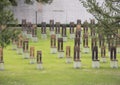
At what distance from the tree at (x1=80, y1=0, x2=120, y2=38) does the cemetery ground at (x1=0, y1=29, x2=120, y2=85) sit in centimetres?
151

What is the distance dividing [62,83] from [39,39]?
11.3m

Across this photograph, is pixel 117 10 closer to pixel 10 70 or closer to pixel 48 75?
pixel 48 75

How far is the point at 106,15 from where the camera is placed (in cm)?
1482

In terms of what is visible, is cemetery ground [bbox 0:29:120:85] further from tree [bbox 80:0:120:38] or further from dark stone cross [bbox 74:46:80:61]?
tree [bbox 80:0:120:38]

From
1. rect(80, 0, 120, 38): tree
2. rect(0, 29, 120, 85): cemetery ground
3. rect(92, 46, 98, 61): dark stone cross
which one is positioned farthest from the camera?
rect(92, 46, 98, 61): dark stone cross

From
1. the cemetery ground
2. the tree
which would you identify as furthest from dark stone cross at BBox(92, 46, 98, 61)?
the tree

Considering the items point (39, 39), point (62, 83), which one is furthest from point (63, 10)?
point (62, 83)

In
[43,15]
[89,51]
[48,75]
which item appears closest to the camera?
[48,75]

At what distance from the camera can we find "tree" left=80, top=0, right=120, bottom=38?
48.5ft

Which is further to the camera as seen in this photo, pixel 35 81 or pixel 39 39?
pixel 39 39

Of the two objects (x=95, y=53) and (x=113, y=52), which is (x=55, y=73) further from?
(x=113, y=52)

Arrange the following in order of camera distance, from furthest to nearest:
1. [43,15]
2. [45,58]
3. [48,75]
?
[43,15], [45,58], [48,75]

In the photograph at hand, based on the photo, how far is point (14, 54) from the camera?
20.0m

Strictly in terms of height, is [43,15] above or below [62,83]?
above
